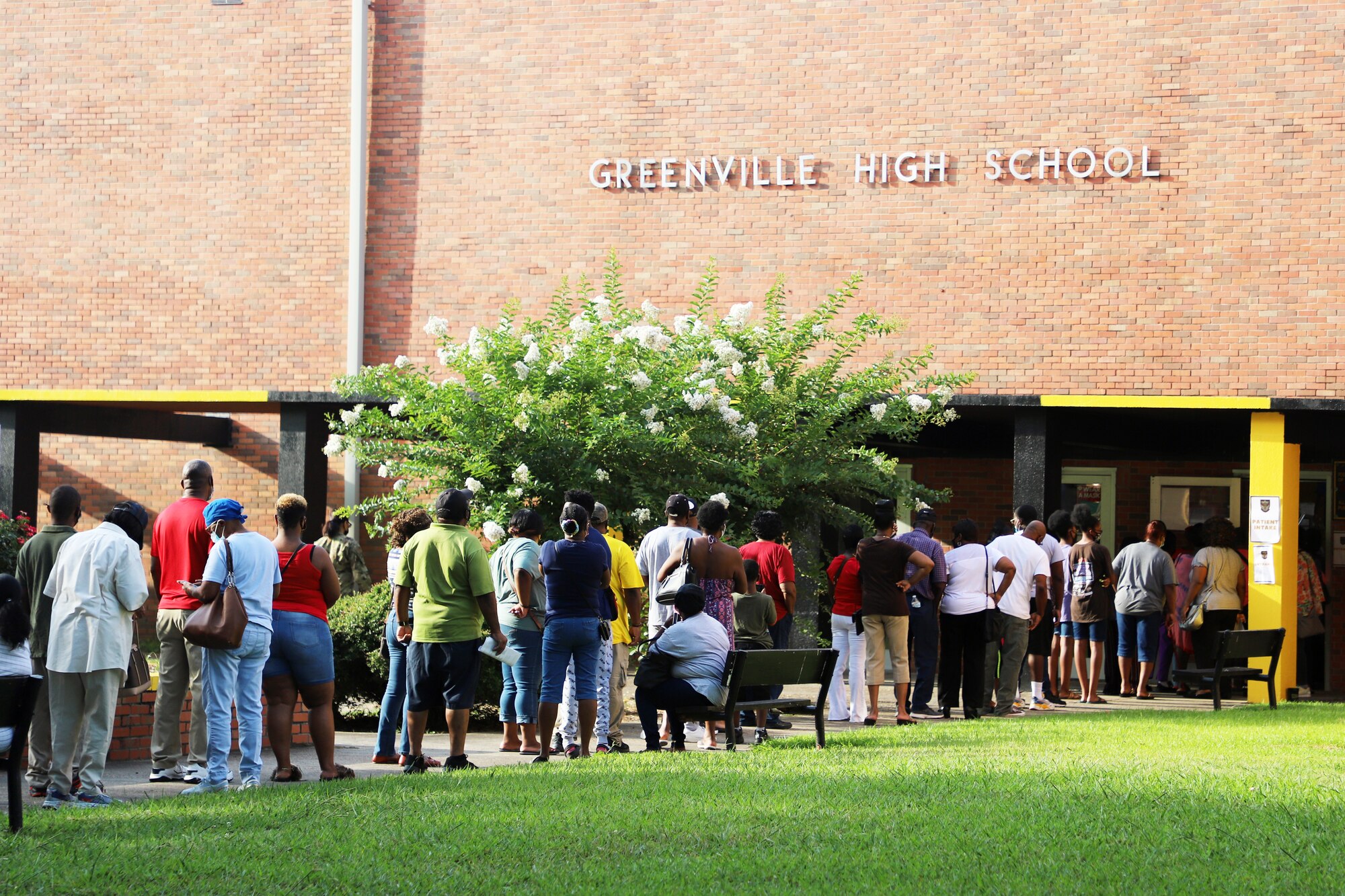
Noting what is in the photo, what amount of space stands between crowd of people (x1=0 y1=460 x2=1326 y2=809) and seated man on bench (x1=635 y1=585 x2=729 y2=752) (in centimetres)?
1

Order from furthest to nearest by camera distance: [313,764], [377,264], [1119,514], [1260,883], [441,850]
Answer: [1119,514] → [377,264] → [313,764] → [441,850] → [1260,883]

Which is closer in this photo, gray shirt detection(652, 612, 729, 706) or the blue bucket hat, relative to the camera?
the blue bucket hat

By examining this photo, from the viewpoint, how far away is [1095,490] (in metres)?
19.9

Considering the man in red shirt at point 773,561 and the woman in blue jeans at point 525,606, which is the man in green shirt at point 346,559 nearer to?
the woman in blue jeans at point 525,606

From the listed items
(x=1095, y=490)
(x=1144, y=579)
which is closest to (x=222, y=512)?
(x=1144, y=579)

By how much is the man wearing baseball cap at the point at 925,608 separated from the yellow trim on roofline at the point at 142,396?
25.1ft

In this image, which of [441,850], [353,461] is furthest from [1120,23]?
[441,850]

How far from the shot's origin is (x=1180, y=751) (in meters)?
→ 9.66

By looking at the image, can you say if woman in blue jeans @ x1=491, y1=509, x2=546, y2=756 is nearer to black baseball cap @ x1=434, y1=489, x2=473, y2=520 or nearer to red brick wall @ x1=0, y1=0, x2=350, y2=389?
black baseball cap @ x1=434, y1=489, x2=473, y2=520

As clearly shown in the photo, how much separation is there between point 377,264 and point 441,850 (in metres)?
12.2

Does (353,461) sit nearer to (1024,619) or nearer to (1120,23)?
(1024,619)

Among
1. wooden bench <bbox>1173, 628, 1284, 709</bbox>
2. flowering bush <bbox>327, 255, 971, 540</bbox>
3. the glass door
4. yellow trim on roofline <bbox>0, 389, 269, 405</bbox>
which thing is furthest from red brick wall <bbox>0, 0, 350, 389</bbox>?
wooden bench <bbox>1173, 628, 1284, 709</bbox>

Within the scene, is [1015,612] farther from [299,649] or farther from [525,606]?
[299,649]

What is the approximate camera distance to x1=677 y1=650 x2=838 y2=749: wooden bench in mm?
9367
